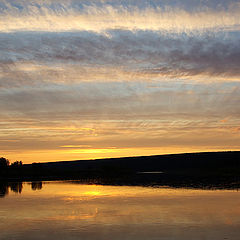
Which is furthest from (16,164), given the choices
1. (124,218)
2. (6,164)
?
(124,218)

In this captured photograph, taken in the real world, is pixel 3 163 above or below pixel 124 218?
Answer: above

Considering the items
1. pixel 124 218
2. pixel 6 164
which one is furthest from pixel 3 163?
pixel 124 218

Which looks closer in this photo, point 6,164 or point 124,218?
point 124,218

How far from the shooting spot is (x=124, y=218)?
24562 millimetres

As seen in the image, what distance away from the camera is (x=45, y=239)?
1895cm

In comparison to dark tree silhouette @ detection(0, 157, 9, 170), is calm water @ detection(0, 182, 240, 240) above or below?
below

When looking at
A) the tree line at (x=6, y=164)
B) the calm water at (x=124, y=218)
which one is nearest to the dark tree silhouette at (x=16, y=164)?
the tree line at (x=6, y=164)

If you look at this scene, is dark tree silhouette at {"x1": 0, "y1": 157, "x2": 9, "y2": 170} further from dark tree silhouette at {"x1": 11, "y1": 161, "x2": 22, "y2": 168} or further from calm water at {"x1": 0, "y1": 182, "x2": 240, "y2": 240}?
calm water at {"x1": 0, "y1": 182, "x2": 240, "y2": 240}

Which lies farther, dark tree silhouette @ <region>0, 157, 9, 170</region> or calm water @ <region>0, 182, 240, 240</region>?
dark tree silhouette @ <region>0, 157, 9, 170</region>

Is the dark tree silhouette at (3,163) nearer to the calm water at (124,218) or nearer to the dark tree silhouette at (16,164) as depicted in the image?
the dark tree silhouette at (16,164)

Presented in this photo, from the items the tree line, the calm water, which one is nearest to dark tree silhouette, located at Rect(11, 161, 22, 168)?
the tree line

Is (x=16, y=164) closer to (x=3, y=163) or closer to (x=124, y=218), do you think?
(x=3, y=163)

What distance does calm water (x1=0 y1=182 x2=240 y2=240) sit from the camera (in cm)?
1975

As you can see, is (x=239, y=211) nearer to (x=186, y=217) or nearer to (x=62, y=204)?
(x=186, y=217)
